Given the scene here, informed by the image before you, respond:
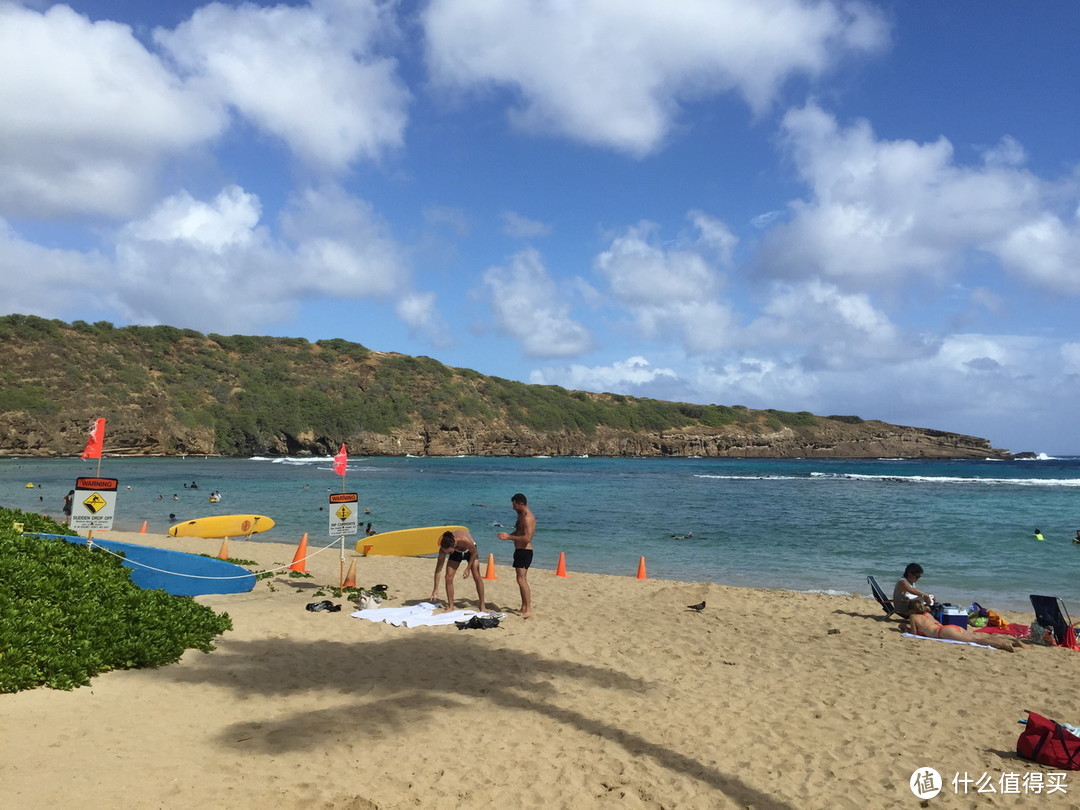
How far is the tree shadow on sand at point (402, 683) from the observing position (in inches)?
201

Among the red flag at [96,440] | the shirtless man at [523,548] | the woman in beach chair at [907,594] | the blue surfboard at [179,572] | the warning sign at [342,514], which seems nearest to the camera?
the blue surfboard at [179,572]

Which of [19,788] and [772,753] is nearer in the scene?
[19,788]

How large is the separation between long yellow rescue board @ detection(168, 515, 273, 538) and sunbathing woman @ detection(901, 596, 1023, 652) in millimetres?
16638

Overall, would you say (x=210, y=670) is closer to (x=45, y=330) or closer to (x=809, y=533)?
(x=809, y=533)

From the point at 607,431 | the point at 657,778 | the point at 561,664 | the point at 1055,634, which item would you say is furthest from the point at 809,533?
the point at 607,431

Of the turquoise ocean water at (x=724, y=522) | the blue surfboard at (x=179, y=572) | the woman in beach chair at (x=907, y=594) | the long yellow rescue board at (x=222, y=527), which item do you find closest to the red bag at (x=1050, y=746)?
the woman in beach chair at (x=907, y=594)

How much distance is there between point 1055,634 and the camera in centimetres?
890

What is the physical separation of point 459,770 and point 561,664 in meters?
2.79

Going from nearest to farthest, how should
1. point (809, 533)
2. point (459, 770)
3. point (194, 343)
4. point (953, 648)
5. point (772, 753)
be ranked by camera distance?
1. point (459, 770)
2. point (772, 753)
3. point (953, 648)
4. point (809, 533)
5. point (194, 343)

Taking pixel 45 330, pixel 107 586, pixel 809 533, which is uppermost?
pixel 45 330

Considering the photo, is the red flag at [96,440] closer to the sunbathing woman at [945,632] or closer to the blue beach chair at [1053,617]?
the sunbathing woman at [945,632]

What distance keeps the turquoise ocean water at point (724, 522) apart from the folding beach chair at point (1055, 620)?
4047mm

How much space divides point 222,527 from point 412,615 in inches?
493

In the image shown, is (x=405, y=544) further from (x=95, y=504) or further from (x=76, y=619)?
(x=76, y=619)
